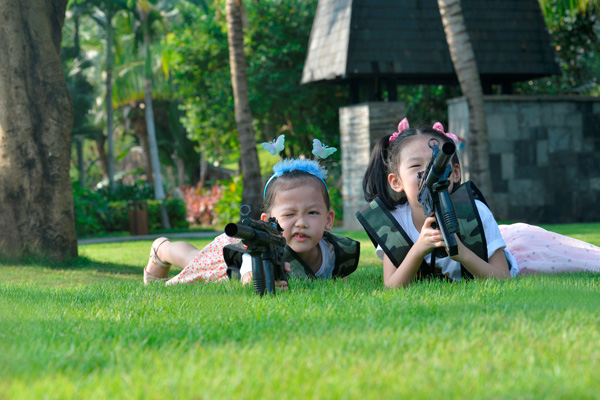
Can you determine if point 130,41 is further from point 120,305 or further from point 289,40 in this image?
point 120,305

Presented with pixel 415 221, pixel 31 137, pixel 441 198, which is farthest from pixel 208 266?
pixel 31 137

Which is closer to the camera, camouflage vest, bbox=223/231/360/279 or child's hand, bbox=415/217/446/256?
child's hand, bbox=415/217/446/256

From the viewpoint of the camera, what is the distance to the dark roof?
1480 centimetres

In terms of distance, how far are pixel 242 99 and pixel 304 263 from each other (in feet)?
34.1

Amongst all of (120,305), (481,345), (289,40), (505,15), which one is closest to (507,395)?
(481,345)

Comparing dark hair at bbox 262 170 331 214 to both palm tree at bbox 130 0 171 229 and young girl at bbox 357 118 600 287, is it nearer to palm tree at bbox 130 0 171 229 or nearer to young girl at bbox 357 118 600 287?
young girl at bbox 357 118 600 287

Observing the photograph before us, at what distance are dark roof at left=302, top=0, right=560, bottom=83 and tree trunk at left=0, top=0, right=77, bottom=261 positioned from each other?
7542mm

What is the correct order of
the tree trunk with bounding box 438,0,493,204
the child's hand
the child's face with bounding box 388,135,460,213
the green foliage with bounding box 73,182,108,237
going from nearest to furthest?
the child's hand < the child's face with bounding box 388,135,460,213 < the tree trunk with bounding box 438,0,493,204 < the green foliage with bounding box 73,182,108,237

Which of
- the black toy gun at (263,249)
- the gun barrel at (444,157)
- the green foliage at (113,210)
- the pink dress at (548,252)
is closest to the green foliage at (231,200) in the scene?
the green foliage at (113,210)

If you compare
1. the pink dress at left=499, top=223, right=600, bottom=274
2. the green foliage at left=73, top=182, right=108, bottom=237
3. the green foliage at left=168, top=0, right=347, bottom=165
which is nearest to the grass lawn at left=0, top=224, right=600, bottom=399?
the pink dress at left=499, top=223, right=600, bottom=274

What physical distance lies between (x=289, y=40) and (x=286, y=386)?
23054 mm

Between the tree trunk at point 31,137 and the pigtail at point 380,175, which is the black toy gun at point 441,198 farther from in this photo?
the tree trunk at point 31,137

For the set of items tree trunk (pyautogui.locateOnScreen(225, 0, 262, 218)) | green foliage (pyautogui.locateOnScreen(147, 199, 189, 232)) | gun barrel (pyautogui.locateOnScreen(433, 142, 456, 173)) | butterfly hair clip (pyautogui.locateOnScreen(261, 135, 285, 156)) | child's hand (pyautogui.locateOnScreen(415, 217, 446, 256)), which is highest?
tree trunk (pyautogui.locateOnScreen(225, 0, 262, 218))

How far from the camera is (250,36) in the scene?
24.5m
